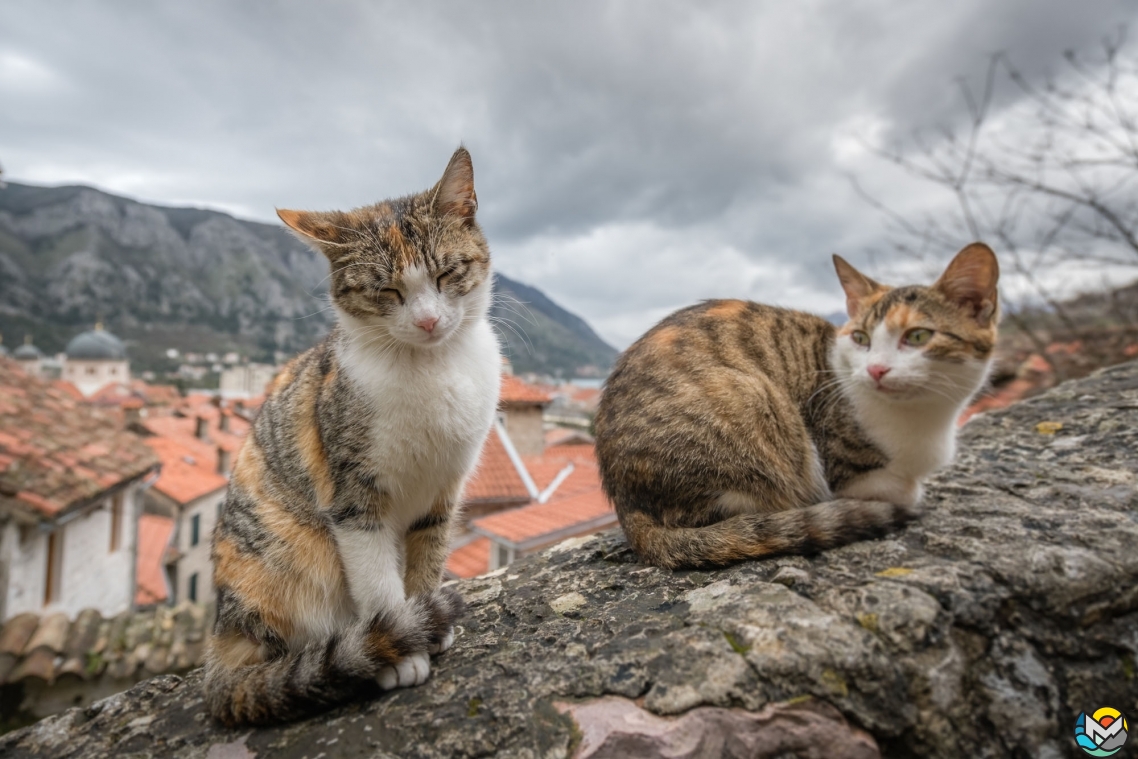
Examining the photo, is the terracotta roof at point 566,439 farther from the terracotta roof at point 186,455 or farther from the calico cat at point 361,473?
the calico cat at point 361,473

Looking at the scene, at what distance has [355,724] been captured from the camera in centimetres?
132

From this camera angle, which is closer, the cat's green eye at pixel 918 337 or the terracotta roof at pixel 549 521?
the cat's green eye at pixel 918 337

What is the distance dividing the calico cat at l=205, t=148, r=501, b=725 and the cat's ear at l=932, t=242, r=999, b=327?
1.70 metres

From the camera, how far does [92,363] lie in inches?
2026

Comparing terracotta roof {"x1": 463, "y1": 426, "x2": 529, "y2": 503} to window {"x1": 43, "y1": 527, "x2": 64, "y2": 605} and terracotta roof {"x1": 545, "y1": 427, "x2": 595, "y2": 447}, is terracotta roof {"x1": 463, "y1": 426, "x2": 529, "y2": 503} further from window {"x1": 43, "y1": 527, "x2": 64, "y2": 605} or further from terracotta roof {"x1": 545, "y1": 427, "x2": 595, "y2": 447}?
terracotta roof {"x1": 545, "y1": 427, "x2": 595, "y2": 447}

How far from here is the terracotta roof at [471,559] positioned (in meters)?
7.96

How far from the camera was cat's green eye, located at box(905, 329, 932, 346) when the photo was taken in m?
2.12

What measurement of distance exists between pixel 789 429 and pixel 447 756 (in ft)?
5.30

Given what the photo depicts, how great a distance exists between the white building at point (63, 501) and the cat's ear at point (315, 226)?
6.64m

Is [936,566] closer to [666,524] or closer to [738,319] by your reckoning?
[666,524]

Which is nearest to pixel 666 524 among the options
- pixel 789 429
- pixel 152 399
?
pixel 789 429

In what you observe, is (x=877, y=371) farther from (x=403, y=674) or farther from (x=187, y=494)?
(x=187, y=494)

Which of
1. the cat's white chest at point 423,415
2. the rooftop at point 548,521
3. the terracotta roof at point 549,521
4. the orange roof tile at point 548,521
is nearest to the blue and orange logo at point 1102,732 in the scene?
the cat's white chest at point 423,415

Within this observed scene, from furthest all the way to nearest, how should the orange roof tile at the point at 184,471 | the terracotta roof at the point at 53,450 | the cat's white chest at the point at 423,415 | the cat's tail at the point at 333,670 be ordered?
the orange roof tile at the point at 184,471 → the terracotta roof at the point at 53,450 → the cat's white chest at the point at 423,415 → the cat's tail at the point at 333,670
